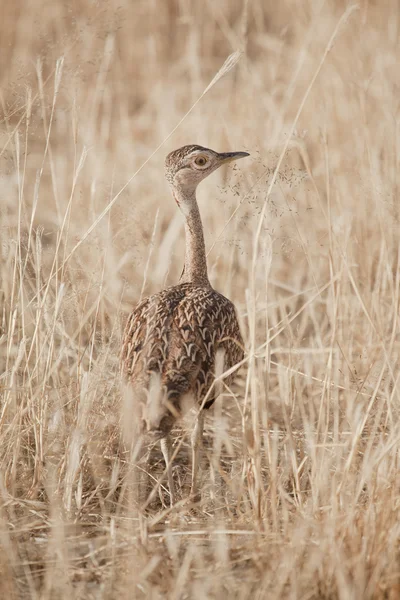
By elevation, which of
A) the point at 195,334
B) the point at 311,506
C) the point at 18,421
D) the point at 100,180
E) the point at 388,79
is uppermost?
the point at 388,79

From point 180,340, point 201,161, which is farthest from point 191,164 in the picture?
point 180,340

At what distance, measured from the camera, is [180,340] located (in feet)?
11.5

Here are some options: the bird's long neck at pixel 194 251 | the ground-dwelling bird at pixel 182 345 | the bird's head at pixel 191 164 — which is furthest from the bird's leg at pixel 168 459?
the bird's head at pixel 191 164

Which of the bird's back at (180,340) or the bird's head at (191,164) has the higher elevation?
the bird's head at (191,164)

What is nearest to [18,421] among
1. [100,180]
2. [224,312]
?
[224,312]

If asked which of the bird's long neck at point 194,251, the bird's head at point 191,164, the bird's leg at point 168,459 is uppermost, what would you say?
the bird's head at point 191,164

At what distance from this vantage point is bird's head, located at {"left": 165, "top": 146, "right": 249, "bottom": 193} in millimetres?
4160

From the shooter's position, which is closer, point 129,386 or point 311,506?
point 311,506

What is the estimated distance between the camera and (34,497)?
3373mm

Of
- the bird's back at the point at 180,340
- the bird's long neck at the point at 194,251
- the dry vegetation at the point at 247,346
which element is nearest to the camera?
the dry vegetation at the point at 247,346

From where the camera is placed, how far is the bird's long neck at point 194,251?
4.11 meters

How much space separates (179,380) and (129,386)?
0.70ft

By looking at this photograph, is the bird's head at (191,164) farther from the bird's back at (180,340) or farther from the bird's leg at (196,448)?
the bird's leg at (196,448)

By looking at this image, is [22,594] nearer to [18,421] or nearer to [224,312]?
[18,421]
